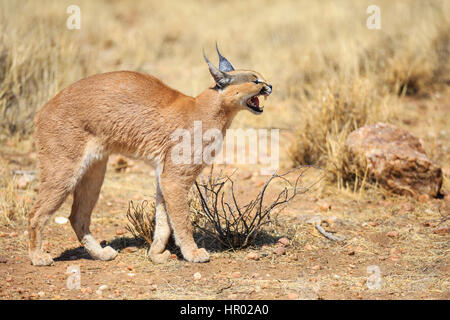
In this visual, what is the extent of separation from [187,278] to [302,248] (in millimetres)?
1206

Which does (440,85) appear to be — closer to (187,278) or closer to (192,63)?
(192,63)

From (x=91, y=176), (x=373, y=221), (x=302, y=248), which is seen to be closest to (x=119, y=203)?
(x=91, y=176)

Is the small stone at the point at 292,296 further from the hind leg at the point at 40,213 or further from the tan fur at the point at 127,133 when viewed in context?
the hind leg at the point at 40,213

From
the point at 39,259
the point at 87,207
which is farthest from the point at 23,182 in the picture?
the point at 39,259

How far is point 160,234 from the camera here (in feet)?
15.3

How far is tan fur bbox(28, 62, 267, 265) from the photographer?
437 cm

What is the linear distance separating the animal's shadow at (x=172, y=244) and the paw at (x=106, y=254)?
0.17 meters

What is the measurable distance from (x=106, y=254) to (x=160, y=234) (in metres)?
0.52

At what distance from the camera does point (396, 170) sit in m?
6.03

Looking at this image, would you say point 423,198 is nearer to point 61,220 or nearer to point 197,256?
point 197,256

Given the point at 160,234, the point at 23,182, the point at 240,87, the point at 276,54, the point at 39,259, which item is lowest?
the point at 39,259

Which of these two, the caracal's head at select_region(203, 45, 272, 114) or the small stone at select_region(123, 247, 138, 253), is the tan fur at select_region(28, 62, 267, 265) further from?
the small stone at select_region(123, 247, 138, 253)

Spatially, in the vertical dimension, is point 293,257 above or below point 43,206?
below
